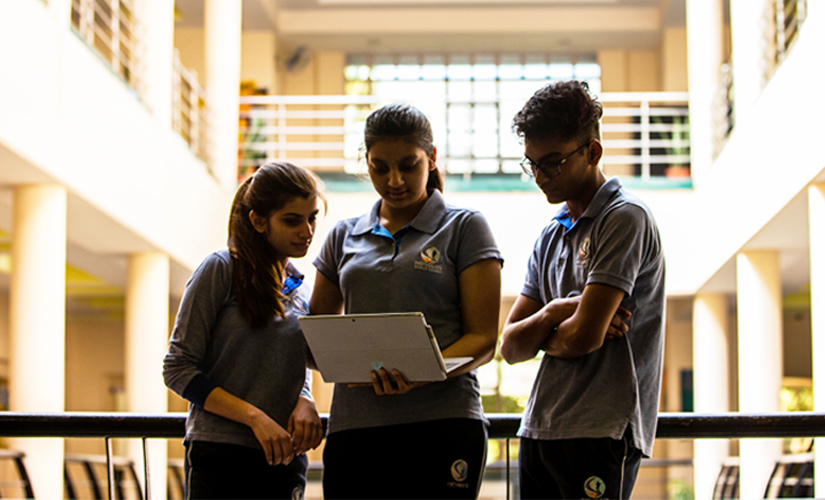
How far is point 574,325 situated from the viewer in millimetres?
1760

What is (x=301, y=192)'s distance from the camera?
203 cm

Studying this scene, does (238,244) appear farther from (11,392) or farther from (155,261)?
(155,261)

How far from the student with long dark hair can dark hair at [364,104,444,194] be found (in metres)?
0.20

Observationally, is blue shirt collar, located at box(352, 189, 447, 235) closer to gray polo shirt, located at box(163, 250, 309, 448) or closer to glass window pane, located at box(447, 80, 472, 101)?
gray polo shirt, located at box(163, 250, 309, 448)

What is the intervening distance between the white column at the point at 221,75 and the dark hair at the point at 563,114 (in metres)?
7.98

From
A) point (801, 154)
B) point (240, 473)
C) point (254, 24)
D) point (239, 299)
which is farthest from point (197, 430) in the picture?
point (254, 24)

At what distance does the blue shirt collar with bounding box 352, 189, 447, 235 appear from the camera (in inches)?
78.3

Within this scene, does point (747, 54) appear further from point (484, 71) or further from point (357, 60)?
point (357, 60)

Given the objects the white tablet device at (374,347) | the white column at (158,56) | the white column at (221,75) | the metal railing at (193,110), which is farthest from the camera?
the white column at (221,75)

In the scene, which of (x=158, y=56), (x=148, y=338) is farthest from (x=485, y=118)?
(x=148, y=338)

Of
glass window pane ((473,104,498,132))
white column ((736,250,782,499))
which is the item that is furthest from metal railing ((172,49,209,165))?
white column ((736,250,782,499))

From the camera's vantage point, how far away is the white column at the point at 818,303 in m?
4.99

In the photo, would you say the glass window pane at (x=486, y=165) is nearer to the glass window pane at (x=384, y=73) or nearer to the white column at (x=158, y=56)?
the glass window pane at (x=384, y=73)

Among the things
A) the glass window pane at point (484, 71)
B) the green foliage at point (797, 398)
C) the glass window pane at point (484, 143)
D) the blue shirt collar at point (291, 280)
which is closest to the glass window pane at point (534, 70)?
the glass window pane at point (484, 71)
